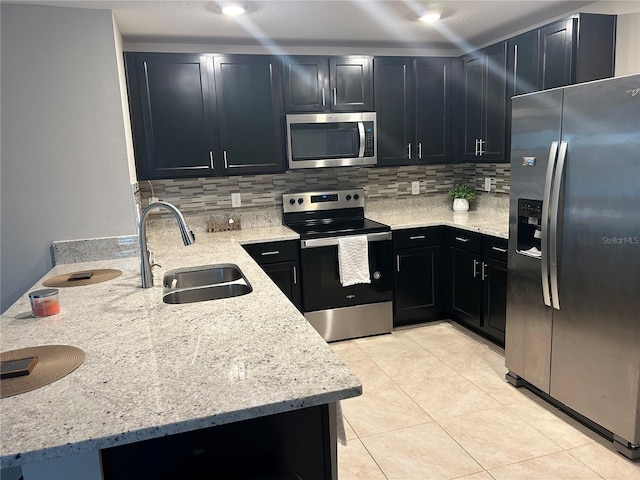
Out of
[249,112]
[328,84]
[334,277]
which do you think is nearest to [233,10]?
[249,112]

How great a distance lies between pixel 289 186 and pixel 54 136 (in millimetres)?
1842

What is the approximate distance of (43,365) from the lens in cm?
130

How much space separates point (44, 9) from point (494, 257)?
10.1 ft

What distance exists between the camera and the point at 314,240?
137 inches

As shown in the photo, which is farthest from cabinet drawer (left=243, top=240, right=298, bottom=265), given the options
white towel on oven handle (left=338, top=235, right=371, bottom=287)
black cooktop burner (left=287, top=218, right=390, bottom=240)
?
white towel on oven handle (left=338, top=235, right=371, bottom=287)

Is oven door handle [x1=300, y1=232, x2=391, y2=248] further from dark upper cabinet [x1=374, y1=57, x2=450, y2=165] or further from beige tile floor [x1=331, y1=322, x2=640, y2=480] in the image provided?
beige tile floor [x1=331, y1=322, x2=640, y2=480]

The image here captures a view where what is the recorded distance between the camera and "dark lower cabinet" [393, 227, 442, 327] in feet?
12.2

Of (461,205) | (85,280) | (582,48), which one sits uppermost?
(582,48)

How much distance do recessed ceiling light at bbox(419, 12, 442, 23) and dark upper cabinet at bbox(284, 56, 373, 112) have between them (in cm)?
59

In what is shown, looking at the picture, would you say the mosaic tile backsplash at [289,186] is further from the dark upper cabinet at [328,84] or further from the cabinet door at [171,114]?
the dark upper cabinet at [328,84]

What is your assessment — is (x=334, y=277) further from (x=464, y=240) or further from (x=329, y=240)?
(x=464, y=240)

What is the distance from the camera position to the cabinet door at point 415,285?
12.3 feet

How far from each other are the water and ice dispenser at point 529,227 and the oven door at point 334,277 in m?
1.17

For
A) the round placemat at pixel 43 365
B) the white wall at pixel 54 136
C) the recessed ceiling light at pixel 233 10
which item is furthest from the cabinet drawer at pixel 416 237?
the round placemat at pixel 43 365
